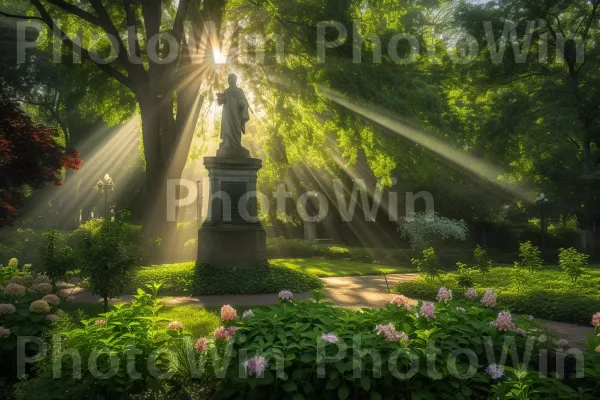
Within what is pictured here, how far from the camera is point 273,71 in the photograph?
20.2 meters

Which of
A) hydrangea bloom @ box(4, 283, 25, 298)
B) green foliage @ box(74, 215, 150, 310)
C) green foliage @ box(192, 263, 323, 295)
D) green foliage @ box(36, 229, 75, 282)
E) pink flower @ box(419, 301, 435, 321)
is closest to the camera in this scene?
pink flower @ box(419, 301, 435, 321)

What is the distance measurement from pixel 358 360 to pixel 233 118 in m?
12.9

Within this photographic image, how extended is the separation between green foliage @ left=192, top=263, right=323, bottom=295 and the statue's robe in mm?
3931

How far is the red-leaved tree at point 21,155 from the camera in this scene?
13942 millimetres

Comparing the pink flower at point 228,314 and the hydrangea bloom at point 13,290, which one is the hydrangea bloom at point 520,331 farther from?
the hydrangea bloom at point 13,290

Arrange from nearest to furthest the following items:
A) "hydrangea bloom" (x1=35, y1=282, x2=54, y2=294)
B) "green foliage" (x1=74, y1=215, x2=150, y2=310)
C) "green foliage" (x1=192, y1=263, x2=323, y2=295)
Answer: "hydrangea bloom" (x1=35, y1=282, x2=54, y2=294), "green foliage" (x1=74, y1=215, x2=150, y2=310), "green foliage" (x1=192, y1=263, x2=323, y2=295)

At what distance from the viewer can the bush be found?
4.18m

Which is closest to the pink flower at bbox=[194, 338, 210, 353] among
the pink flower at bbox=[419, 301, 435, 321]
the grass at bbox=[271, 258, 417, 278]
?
the pink flower at bbox=[419, 301, 435, 321]

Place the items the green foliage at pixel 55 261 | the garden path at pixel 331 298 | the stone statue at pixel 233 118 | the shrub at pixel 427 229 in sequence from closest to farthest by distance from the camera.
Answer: the green foliage at pixel 55 261
the garden path at pixel 331 298
the stone statue at pixel 233 118
the shrub at pixel 427 229

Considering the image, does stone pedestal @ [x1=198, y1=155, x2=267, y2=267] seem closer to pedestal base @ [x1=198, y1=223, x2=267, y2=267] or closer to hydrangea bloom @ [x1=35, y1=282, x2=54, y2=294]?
pedestal base @ [x1=198, y1=223, x2=267, y2=267]

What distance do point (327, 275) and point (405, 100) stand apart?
673 cm

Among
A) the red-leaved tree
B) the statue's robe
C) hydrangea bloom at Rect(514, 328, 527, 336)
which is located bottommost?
hydrangea bloom at Rect(514, 328, 527, 336)

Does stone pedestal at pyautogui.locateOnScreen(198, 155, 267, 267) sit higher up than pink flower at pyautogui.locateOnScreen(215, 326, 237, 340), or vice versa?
stone pedestal at pyautogui.locateOnScreen(198, 155, 267, 267)

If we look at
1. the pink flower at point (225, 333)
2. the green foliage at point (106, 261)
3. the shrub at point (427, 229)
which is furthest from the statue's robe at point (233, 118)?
the shrub at point (427, 229)
